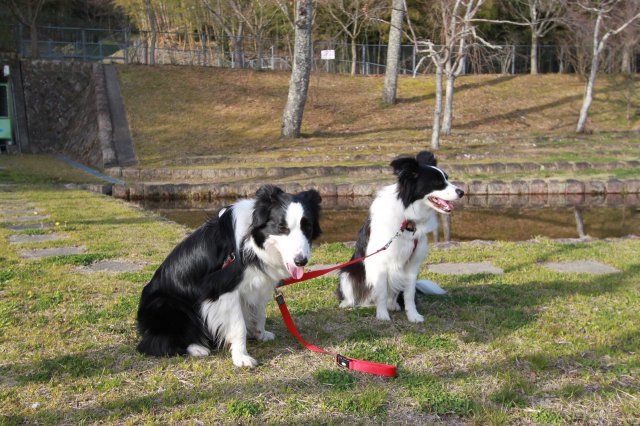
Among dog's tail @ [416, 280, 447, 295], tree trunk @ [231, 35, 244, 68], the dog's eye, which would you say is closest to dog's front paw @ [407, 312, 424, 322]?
dog's tail @ [416, 280, 447, 295]

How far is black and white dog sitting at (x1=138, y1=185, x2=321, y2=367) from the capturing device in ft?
12.4

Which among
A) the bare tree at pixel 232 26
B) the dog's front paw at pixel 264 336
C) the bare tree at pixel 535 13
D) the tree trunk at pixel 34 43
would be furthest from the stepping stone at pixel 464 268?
the bare tree at pixel 232 26

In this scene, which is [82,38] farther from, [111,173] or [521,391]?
[521,391]

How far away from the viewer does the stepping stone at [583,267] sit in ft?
21.2

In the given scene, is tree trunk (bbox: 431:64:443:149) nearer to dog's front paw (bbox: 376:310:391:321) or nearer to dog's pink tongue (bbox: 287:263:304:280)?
dog's front paw (bbox: 376:310:391:321)

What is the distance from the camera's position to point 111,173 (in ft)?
60.4

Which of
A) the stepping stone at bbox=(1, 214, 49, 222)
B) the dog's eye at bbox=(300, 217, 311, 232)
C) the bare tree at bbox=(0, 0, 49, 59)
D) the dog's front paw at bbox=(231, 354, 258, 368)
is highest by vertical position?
the bare tree at bbox=(0, 0, 49, 59)

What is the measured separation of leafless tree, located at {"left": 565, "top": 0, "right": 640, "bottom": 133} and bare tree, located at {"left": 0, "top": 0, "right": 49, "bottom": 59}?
87.7ft

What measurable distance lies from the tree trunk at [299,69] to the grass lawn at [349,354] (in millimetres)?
16214

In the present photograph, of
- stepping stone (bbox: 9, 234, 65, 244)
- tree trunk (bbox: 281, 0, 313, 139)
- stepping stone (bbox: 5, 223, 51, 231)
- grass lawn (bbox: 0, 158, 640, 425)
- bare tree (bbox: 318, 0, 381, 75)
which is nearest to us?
grass lawn (bbox: 0, 158, 640, 425)

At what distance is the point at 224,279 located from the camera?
3.96m

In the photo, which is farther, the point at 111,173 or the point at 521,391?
the point at 111,173

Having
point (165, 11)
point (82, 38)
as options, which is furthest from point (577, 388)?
point (165, 11)

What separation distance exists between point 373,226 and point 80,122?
81.6ft
